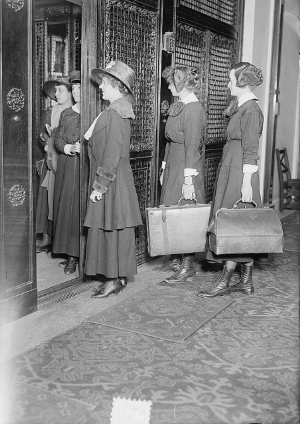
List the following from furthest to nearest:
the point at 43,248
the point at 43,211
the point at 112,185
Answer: the point at 43,248
the point at 43,211
the point at 112,185

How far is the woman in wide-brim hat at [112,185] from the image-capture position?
13.8 feet

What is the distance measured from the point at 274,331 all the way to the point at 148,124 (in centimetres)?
Result: 241

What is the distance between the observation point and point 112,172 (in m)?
4.20

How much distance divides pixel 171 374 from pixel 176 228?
1.57 meters

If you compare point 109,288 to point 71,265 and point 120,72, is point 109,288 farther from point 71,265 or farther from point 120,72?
point 120,72

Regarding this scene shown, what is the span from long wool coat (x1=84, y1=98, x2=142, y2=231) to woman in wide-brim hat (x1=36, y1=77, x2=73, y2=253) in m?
1.31

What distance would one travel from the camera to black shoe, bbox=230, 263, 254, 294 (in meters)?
4.73

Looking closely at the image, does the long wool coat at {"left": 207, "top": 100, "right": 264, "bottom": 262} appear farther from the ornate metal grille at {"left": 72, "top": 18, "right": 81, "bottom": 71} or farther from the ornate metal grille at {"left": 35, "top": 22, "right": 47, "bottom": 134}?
the ornate metal grille at {"left": 35, "top": 22, "right": 47, "bottom": 134}

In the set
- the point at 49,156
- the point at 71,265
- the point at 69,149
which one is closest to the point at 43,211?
the point at 49,156

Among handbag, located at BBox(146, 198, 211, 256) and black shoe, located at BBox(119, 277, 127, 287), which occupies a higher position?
handbag, located at BBox(146, 198, 211, 256)

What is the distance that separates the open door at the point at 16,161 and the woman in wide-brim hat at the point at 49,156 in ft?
5.44

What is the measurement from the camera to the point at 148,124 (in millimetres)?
5465

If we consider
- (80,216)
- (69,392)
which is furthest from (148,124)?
(69,392)

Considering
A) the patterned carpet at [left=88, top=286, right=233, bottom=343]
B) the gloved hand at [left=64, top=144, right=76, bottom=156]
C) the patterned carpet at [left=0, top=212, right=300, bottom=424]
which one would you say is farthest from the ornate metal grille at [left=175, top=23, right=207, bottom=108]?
the patterned carpet at [left=0, top=212, right=300, bottom=424]
